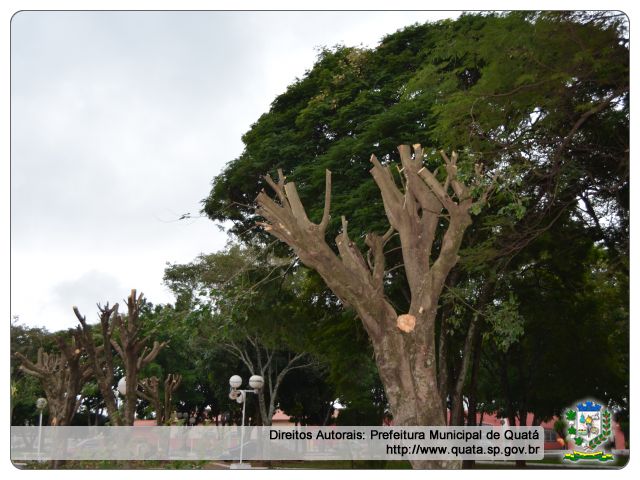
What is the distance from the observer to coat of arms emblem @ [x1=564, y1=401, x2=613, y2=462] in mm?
9664

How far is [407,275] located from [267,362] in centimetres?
2401

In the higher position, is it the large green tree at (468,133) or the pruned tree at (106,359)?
the large green tree at (468,133)

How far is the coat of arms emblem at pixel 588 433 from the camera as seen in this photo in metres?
9.66

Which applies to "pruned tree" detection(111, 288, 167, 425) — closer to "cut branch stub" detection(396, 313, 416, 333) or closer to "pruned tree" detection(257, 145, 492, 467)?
"pruned tree" detection(257, 145, 492, 467)

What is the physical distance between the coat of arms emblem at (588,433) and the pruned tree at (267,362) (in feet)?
70.5

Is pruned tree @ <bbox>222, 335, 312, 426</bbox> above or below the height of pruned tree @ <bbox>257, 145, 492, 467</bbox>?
below

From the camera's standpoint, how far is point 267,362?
32.0 meters

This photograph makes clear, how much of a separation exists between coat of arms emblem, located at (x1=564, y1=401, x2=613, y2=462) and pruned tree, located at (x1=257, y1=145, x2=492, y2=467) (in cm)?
267

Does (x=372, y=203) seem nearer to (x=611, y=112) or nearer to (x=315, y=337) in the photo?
(x=611, y=112)

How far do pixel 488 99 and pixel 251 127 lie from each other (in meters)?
10.5

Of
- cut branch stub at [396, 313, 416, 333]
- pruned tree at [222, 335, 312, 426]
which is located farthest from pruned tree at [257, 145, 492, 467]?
pruned tree at [222, 335, 312, 426]

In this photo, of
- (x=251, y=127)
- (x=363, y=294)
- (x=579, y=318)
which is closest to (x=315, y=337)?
(x=251, y=127)

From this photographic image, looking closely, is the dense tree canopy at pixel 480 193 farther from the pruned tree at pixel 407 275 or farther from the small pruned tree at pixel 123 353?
the small pruned tree at pixel 123 353

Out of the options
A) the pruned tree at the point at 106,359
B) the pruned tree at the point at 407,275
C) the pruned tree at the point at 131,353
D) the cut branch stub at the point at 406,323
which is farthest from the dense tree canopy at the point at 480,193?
the pruned tree at the point at 106,359
